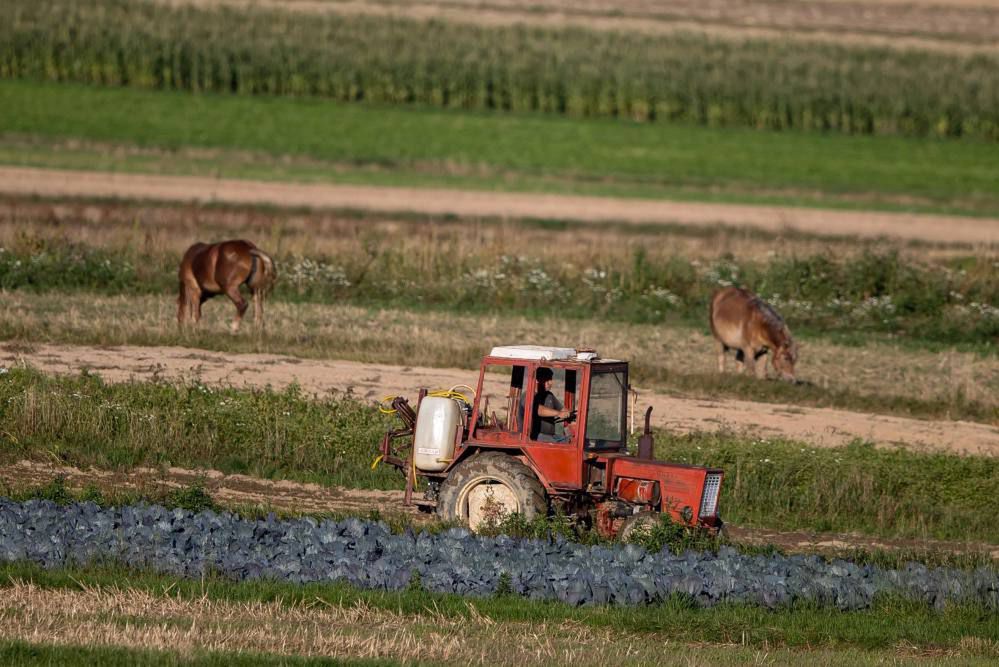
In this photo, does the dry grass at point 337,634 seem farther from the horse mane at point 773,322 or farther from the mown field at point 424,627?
the horse mane at point 773,322

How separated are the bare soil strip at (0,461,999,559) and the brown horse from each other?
767cm

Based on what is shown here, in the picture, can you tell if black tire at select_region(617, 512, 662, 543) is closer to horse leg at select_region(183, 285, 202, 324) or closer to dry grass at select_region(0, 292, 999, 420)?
dry grass at select_region(0, 292, 999, 420)

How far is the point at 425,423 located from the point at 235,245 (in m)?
11.1

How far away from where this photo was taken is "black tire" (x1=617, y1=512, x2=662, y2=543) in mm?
14477

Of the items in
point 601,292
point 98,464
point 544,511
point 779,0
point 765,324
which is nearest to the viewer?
point 544,511

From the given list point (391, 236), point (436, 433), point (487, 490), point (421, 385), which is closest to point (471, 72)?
point (391, 236)

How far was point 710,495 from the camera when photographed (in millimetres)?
15039

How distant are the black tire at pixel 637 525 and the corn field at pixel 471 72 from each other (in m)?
54.6

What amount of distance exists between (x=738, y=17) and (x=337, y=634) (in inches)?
2964

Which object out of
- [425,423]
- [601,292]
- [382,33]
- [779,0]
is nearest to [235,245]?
[601,292]

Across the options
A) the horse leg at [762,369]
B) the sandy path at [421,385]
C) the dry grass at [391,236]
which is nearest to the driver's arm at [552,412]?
the sandy path at [421,385]

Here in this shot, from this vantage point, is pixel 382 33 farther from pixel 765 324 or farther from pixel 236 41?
Result: pixel 765 324

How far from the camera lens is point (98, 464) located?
18.2 metres

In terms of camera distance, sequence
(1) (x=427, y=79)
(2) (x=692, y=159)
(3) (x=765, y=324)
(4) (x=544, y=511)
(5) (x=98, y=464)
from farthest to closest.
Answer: (1) (x=427, y=79), (2) (x=692, y=159), (3) (x=765, y=324), (5) (x=98, y=464), (4) (x=544, y=511)
